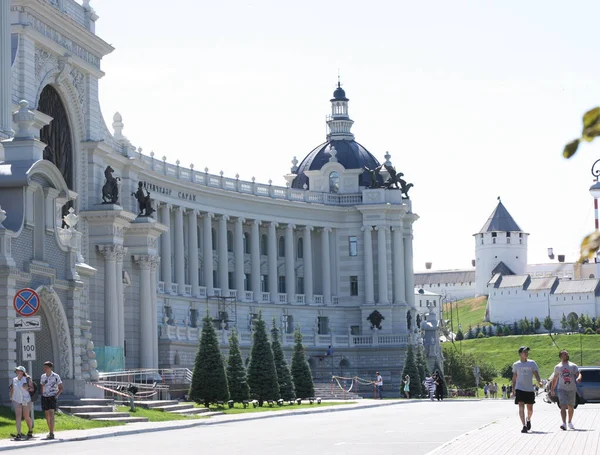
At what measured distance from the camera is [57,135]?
68.3 m

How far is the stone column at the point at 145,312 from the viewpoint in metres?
75.6

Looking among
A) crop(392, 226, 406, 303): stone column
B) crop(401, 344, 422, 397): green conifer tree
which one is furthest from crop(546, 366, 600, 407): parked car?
crop(392, 226, 406, 303): stone column

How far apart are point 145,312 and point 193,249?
102 feet

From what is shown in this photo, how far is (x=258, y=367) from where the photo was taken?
64375 mm

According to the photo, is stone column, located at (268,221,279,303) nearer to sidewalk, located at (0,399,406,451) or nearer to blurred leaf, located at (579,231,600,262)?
sidewalk, located at (0,399,406,451)

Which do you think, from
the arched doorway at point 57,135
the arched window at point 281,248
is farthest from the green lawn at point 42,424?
the arched window at point 281,248

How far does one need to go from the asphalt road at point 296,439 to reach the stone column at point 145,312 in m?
32.1

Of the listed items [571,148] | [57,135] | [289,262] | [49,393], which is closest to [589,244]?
[571,148]

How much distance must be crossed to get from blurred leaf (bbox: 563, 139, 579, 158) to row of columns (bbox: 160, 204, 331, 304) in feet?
293

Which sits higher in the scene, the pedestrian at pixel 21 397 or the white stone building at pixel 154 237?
the white stone building at pixel 154 237

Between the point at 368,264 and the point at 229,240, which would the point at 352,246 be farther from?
the point at 229,240

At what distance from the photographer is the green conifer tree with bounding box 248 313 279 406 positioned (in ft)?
209

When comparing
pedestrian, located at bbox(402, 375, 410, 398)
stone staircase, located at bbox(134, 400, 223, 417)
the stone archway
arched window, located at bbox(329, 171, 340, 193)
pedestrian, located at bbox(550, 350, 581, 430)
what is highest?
arched window, located at bbox(329, 171, 340, 193)

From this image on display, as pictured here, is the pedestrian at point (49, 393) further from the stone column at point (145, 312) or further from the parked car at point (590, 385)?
the stone column at point (145, 312)
